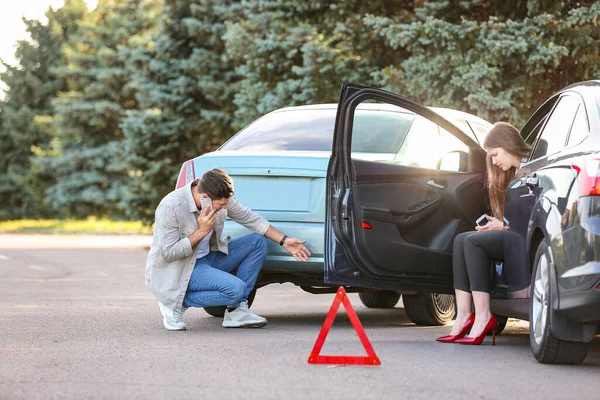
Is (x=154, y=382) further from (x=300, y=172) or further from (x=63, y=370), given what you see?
(x=300, y=172)

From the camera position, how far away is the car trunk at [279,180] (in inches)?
340

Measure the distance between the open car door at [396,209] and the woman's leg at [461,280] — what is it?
27cm

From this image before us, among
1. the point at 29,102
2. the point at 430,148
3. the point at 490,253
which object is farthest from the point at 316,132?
the point at 29,102

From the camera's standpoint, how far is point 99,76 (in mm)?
49438

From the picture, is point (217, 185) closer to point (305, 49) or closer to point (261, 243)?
point (261, 243)

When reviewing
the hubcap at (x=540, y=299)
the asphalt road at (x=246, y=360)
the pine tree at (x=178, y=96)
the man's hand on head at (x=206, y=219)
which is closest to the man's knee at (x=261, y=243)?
the man's hand on head at (x=206, y=219)

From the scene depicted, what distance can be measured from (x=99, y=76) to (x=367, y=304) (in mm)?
38978

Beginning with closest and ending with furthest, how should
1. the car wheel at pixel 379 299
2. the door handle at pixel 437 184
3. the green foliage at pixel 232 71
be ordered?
the door handle at pixel 437 184
the car wheel at pixel 379 299
the green foliage at pixel 232 71

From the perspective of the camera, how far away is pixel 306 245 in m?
8.65

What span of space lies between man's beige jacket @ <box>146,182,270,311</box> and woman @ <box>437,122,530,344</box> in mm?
1680

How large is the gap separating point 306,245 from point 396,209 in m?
0.92

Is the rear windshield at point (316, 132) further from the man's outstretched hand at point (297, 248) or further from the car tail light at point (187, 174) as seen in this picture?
the man's outstretched hand at point (297, 248)

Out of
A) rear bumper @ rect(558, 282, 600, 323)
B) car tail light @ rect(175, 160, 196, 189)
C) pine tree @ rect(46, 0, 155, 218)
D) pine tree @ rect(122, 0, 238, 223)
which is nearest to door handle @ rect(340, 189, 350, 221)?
car tail light @ rect(175, 160, 196, 189)

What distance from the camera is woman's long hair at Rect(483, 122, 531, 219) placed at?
7.95 metres
